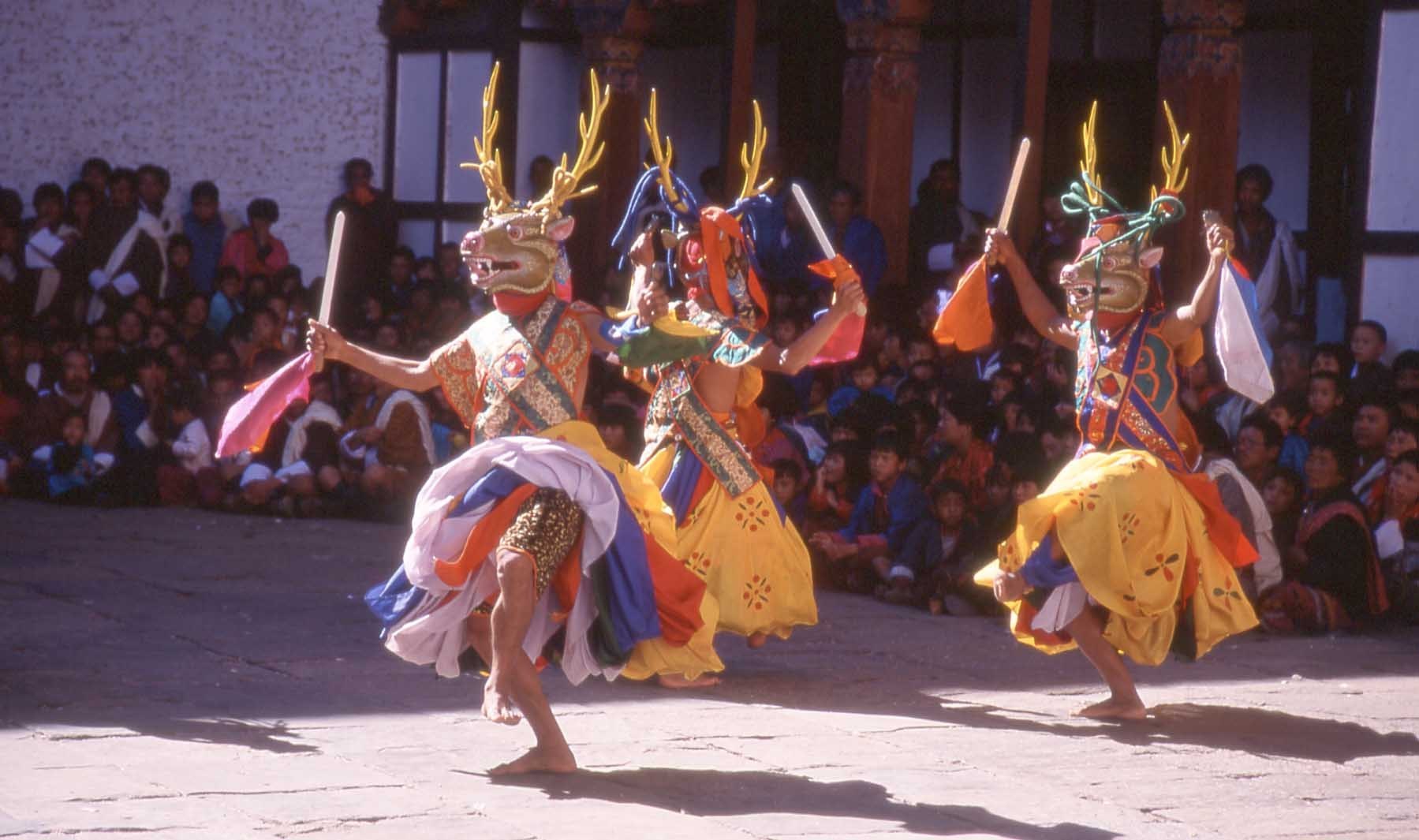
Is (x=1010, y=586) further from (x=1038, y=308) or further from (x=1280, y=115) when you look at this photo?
(x=1280, y=115)

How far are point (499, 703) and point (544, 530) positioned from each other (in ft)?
1.51

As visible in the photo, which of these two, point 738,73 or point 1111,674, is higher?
point 738,73

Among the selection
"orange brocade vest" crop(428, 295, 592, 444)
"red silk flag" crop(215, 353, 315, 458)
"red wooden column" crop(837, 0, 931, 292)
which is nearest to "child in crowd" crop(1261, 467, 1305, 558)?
"red wooden column" crop(837, 0, 931, 292)

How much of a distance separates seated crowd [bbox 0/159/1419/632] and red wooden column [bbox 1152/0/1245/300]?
0.59 meters

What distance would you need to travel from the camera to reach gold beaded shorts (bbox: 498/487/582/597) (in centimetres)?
548

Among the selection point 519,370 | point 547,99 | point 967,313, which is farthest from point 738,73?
point 519,370

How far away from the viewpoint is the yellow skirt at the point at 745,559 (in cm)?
711

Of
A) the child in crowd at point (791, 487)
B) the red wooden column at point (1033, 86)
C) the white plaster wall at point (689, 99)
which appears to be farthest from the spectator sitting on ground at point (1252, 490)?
the white plaster wall at point (689, 99)

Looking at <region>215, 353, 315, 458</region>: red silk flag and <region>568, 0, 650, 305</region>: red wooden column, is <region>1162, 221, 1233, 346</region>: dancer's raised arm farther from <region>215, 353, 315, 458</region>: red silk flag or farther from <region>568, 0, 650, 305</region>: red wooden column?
<region>568, 0, 650, 305</region>: red wooden column

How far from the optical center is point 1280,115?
1212 centimetres

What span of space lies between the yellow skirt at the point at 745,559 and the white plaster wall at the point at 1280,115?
5785 mm

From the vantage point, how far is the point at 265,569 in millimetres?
9539

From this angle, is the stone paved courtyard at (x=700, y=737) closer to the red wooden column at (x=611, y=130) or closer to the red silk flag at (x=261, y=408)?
the red silk flag at (x=261, y=408)

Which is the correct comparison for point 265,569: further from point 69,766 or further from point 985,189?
point 985,189
